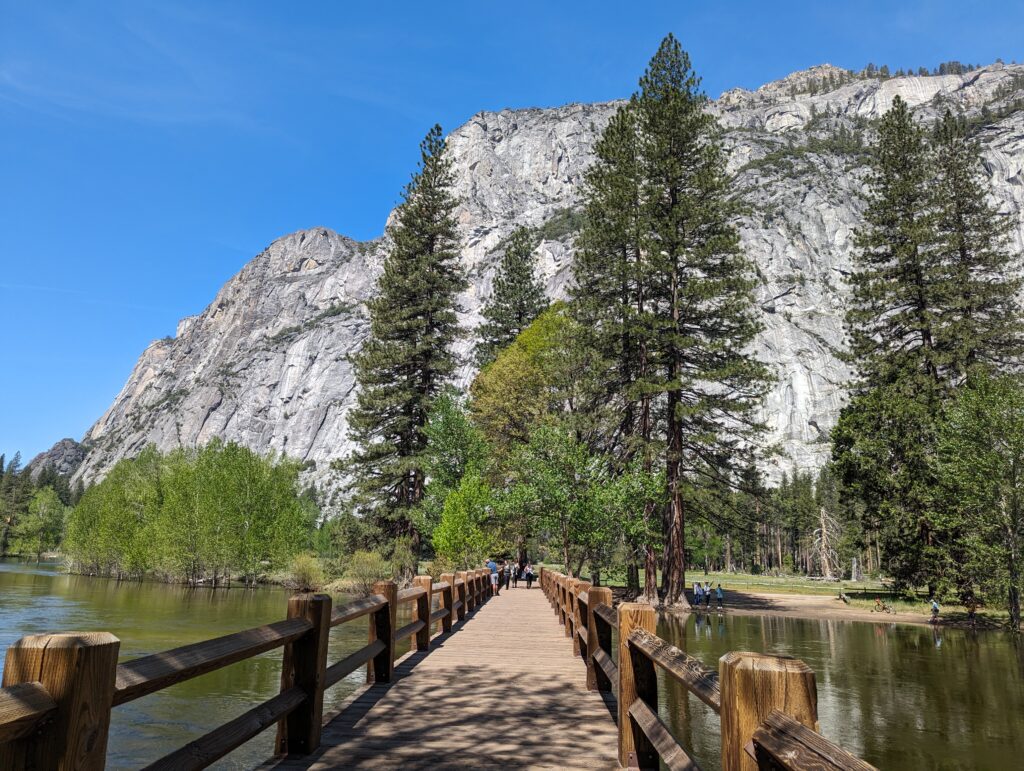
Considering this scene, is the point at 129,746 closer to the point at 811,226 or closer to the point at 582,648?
the point at 582,648

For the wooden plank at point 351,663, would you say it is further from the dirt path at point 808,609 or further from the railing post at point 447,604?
the dirt path at point 808,609

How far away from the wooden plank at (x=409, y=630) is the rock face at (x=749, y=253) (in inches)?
3816

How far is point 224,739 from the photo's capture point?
3221mm

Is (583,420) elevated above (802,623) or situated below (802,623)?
above

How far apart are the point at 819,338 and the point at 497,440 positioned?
325ft

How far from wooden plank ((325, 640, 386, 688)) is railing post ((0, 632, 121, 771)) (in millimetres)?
2996

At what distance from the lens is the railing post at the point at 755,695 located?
2125 millimetres

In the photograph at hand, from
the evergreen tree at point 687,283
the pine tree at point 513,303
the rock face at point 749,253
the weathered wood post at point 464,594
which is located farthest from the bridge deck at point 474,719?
the rock face at point 749,253

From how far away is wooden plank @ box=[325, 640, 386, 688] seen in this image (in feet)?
17.2

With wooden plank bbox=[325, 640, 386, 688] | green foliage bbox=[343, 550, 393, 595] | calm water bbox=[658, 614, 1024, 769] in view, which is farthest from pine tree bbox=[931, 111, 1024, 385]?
wooden plank bbox=[325, 640, 386, 688]

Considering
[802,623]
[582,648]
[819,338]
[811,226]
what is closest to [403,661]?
[582,648]

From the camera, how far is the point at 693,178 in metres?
30.7

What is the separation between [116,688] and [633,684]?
366cm

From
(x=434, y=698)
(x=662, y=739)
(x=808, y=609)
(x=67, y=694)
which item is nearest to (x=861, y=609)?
(x=808, y=609)
